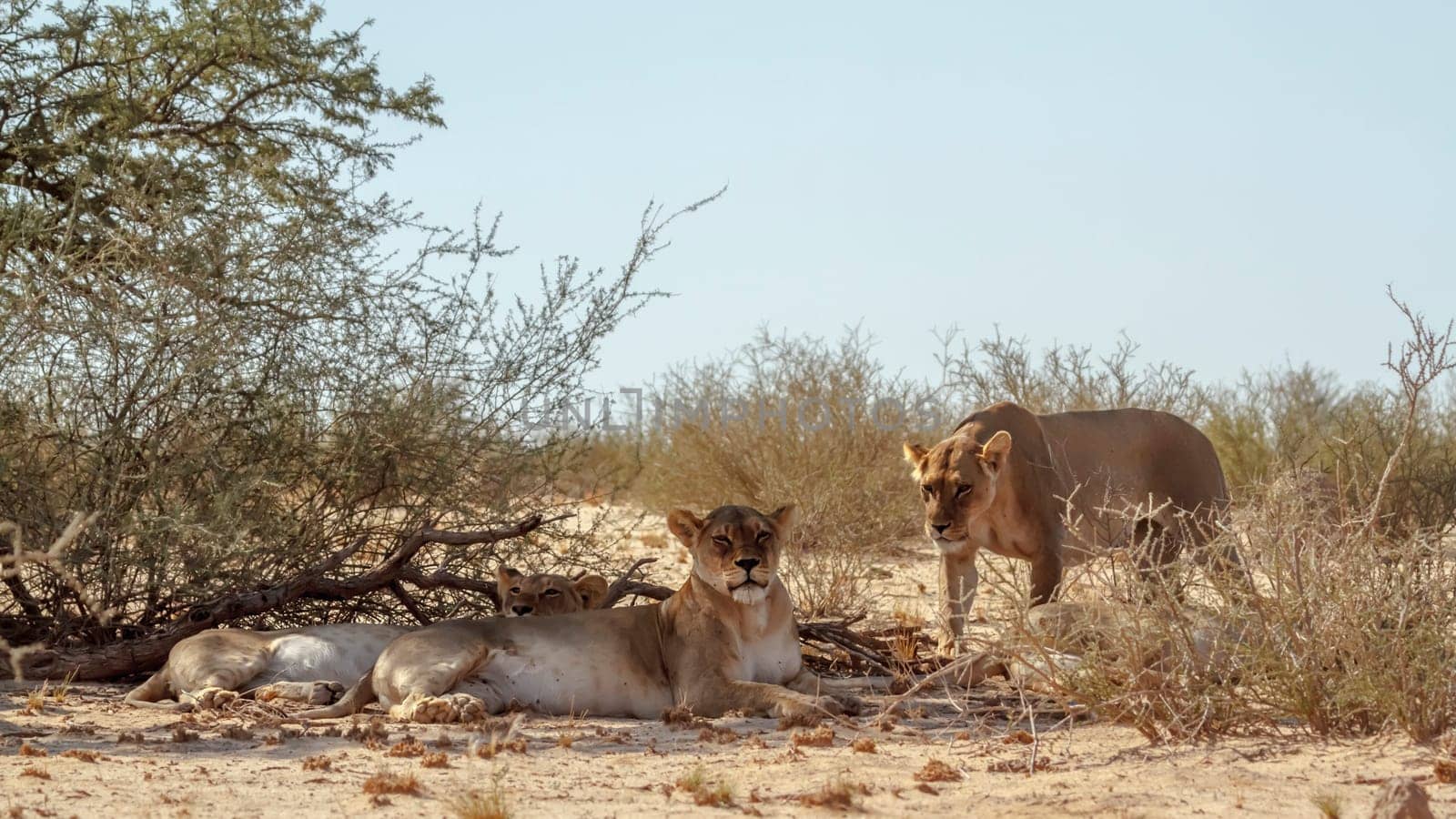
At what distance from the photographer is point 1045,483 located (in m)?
9.34

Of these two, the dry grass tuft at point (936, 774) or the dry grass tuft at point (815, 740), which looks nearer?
the dry grass tuft at point (936, 774)

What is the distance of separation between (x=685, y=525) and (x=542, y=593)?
1234 mm

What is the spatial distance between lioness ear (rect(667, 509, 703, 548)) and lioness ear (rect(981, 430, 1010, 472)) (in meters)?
1.78

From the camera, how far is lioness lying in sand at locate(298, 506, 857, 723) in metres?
7.42

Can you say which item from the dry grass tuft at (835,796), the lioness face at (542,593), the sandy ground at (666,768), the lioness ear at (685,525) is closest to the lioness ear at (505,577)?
the lioness face at (542,593)

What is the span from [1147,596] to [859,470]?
29.7 ft

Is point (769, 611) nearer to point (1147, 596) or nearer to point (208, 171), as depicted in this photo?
point (1147, 596)

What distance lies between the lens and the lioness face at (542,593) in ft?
28.7

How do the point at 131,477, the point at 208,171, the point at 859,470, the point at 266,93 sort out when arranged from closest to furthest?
the point at 131,477
the point at 208,171
the point at 266,93
the point at 859,470

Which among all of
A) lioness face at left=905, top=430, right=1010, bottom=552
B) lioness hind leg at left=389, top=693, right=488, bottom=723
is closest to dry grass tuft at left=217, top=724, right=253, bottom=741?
lioness hind leg at left=389, top=693, right=488, bottom=723

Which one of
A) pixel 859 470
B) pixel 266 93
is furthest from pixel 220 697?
pixel 859 470

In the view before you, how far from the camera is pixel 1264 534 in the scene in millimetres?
6441

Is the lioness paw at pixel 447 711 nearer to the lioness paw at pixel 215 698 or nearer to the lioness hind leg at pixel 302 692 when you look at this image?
the lioness hind leg at pixel 302 692

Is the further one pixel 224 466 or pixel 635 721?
pixel 224 466
